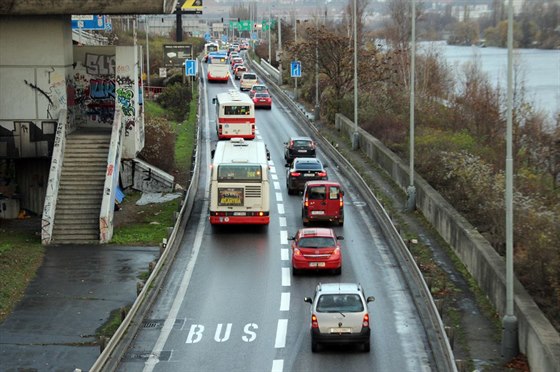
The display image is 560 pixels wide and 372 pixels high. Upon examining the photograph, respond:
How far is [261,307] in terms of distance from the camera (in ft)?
91.6

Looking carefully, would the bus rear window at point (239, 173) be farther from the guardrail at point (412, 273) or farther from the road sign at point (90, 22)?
the road sign at point (90, 22)

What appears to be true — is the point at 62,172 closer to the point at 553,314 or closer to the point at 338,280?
the point at 338,280

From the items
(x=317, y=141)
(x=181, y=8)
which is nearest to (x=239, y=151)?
(x=317, y=141)

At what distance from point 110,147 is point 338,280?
45.9 feet

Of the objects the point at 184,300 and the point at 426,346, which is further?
the point at 184,300

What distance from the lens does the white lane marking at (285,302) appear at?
27697mm

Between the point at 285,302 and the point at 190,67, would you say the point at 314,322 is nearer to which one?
the point at 285,302

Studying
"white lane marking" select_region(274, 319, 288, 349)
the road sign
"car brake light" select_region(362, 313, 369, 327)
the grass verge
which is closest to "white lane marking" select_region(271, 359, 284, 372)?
"white lane marking" select_region(274, 319, 288, 349)

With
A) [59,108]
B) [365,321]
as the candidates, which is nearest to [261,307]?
[365,321]

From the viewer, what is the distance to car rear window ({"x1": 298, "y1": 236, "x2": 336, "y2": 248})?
1220 inches

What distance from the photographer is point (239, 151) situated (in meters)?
39.4

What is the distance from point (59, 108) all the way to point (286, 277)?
15.9m

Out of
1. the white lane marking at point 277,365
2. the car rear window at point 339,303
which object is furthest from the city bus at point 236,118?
the white lane marking at point 277,365

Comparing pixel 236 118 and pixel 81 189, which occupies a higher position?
pixel 236 118
